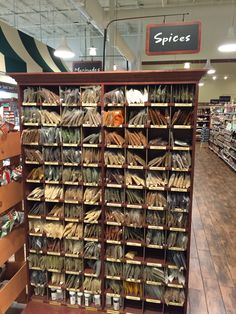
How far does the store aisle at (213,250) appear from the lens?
10.6 feet

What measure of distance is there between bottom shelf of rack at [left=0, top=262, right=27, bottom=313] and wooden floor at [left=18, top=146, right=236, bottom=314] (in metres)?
0.26

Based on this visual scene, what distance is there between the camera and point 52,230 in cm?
304

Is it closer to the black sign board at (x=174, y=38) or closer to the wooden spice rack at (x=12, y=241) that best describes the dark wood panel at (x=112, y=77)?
the black sign board at (x=174, y=38)

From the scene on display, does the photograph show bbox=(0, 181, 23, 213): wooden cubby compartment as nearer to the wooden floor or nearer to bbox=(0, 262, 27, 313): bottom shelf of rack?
bbox=(0, 262, 27, 313): bottom shelf of rack

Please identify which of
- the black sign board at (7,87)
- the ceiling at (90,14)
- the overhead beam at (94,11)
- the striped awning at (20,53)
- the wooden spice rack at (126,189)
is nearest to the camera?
the wooden spice rack at (126,189)

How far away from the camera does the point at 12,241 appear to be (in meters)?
2.91

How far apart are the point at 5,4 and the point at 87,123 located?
7.58 metres

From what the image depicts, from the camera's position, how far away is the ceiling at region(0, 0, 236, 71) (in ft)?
21.5

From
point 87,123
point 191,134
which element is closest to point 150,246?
point 191,134

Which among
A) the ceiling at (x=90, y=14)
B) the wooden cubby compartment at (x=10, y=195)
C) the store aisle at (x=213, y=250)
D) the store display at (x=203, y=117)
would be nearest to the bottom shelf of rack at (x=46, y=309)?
the wooden cubby compartment at (x=10, y=195)

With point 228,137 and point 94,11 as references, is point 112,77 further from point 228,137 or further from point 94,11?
point 228,137

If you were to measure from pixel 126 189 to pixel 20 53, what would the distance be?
3.77 m

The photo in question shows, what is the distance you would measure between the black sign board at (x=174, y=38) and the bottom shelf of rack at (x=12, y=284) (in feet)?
9.27

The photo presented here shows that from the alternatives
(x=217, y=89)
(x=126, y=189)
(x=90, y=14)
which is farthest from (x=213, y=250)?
(x=217, y=89)
